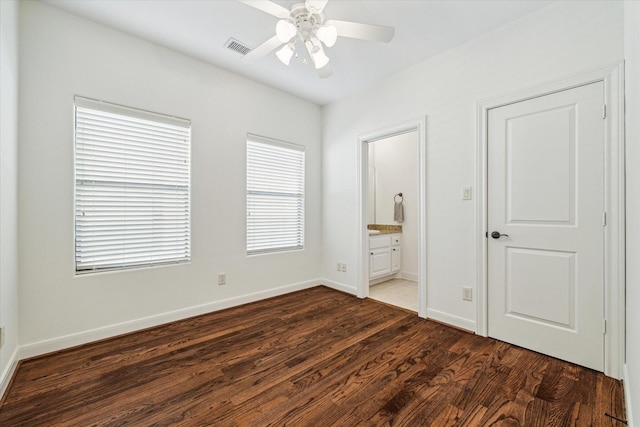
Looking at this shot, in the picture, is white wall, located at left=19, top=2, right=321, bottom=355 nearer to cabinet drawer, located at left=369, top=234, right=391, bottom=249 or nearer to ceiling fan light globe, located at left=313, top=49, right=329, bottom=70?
cabinet drawer, located at left=369, top=234, right=391, bottom=249

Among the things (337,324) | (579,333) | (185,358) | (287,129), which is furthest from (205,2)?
(579,333)

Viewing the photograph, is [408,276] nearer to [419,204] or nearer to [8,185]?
[419,204]

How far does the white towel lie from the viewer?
4.75m

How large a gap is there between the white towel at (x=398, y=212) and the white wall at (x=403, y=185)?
0.24 ft

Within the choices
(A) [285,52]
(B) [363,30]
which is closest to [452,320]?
(B) [363,30]

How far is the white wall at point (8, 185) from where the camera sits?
1.68 metres

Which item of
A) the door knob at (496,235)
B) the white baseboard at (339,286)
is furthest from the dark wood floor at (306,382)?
the white baseboard at (339,286)

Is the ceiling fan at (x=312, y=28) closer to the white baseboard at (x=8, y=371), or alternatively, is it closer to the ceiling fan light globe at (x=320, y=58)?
the ceiling fan light globe at (x=320, y=58)

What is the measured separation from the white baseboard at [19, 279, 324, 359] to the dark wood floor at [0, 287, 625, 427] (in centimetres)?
8

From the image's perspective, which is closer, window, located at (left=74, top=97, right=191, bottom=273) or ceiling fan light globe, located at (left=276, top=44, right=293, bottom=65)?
ceiling fan light globe, located at (left=276, top=44, right=293, bottom=65)

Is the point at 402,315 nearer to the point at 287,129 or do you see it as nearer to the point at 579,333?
the point at 579,333

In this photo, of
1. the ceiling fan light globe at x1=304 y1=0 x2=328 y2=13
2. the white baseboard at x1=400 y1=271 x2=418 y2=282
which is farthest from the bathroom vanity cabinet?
the ceiling fan light globe at x1=304 y1=0 x2=328 y2=13

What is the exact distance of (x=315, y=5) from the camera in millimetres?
1723

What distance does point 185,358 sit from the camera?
2092 mm
